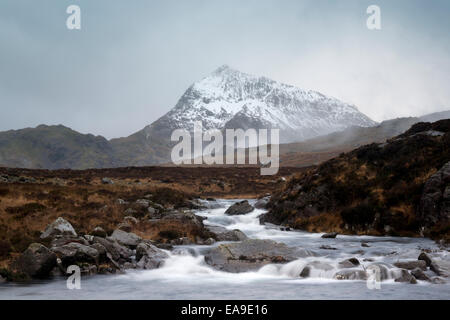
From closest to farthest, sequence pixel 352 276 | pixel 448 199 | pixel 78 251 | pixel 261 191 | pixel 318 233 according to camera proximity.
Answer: pixel 352 276 → pixel 78 251 → pixel 448 199 → pixel 318 233 → pixel 261 191

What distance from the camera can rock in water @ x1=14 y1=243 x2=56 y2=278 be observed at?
13.4 metres

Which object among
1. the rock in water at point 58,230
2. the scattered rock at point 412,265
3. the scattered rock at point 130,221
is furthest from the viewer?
the scattered rock at point 130,221

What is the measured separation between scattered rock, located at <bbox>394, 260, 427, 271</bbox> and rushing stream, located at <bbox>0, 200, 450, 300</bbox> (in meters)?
0.43

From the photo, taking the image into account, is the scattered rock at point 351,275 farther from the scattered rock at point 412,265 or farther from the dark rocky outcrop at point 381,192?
the dark rocky outcrop at point 381,192

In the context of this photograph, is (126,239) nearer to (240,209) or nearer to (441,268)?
(441,268)

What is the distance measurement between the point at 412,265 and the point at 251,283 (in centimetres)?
637

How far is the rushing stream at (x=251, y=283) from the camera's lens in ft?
37.9

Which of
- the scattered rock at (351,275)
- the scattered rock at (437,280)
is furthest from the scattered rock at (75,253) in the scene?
the scattered rock at (437,280)

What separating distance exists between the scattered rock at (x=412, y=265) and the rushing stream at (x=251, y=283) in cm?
43
